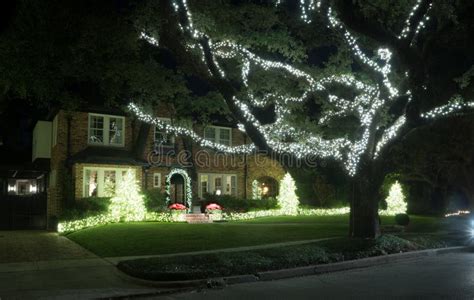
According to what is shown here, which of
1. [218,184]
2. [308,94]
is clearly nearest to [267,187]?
[218,184]

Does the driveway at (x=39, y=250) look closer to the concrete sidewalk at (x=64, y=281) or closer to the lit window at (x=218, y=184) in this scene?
the concrete sidewalk at (x=64, y=281)

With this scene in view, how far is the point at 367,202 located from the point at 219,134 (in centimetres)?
1751

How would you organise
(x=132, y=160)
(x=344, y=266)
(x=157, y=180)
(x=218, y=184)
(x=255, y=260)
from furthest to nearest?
(x=218, y=184) → (x=157, y=180) → (x=132, y=160) → (x=344, y=266) → (x=255, y=260)

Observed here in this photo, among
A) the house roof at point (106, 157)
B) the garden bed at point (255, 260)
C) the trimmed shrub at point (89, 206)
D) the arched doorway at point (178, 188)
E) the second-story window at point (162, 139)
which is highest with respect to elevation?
the second-story window at point (162, 139)

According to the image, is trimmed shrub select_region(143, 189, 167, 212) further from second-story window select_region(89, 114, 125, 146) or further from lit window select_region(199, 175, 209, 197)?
lit window select_region(199, 175, 209, 197)

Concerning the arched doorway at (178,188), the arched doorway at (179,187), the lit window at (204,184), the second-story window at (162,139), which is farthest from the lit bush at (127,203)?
the lit window at (204,184)

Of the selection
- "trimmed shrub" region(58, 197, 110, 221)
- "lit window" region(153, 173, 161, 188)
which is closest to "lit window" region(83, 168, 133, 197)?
"trimmed shrub" region(58, 197, 110, 221)

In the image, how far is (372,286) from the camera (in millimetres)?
10742

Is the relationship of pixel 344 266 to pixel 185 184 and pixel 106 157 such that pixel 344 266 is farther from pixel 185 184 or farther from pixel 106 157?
pixel 185 184

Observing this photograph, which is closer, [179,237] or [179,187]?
[179,237]

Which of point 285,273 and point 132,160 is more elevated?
point 132,160

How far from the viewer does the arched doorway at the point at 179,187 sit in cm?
2988

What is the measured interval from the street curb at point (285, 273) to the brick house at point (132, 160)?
51.1ft

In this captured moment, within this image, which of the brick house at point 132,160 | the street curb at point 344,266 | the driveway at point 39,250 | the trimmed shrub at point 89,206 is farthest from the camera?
the brick house at point 132,160
